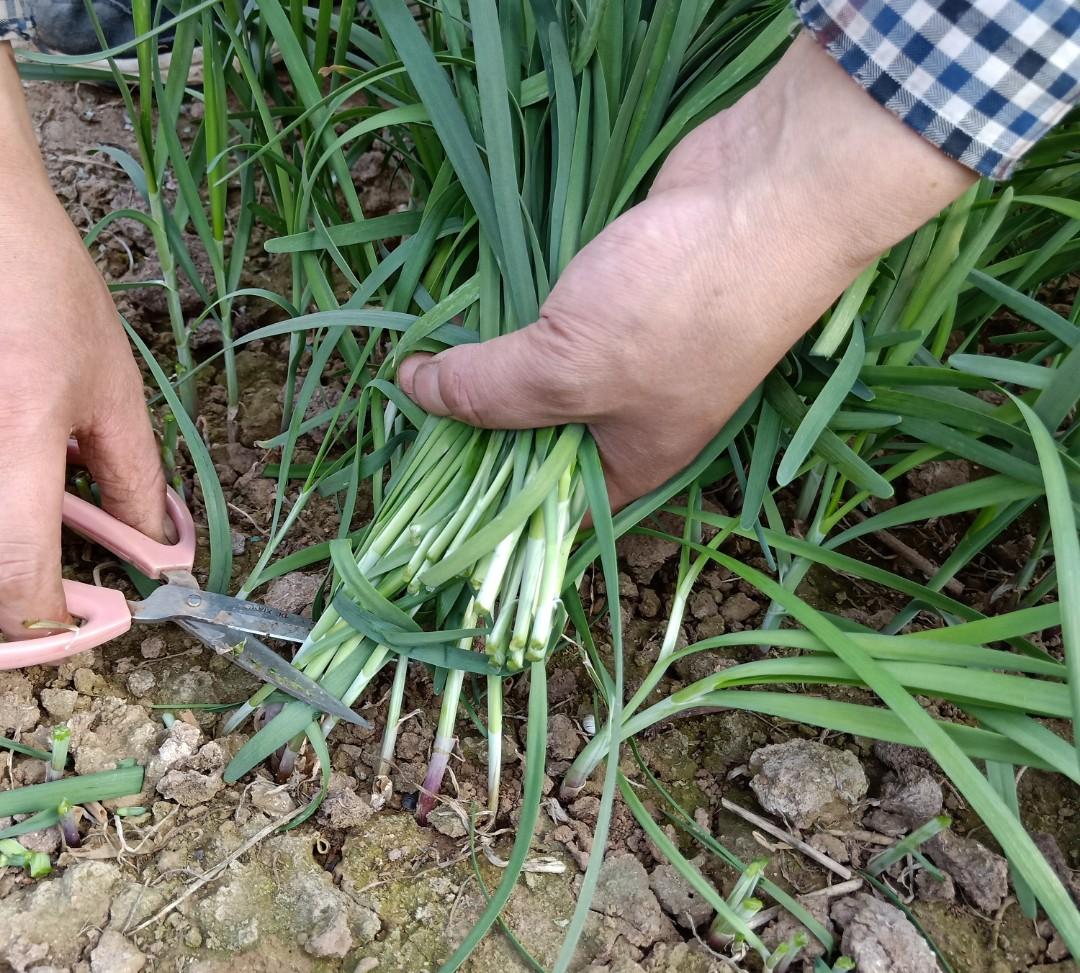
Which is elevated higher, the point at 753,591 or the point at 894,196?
the point at 894,196

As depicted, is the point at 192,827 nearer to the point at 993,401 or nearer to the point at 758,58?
the point at 758,58

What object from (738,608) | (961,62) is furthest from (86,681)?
(961,62)

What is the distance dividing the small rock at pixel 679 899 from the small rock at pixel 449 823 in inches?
7.1

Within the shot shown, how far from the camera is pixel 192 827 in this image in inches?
31.5

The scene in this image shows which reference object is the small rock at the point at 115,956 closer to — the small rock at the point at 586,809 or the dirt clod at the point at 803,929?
the small rock at the point at 586,809

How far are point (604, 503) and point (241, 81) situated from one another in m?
0.78

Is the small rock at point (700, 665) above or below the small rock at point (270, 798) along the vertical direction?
above

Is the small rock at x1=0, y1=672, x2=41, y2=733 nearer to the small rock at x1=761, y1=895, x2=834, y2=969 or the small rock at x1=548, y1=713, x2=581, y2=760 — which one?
the small rock at x1=548, y1=713, x2=581, y2=760

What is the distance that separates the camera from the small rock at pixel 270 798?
2.66 feet

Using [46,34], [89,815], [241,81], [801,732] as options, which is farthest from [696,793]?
[46,34]

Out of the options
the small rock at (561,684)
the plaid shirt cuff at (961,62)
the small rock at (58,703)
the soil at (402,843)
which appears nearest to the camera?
the plaid shirt cuff at (961,62)

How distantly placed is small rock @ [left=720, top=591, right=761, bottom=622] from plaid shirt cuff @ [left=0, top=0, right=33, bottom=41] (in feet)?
3.16

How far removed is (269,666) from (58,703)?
209 mm

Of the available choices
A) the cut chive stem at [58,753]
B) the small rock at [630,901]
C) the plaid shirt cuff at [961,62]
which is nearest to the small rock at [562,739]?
the small rock at [630,901]
